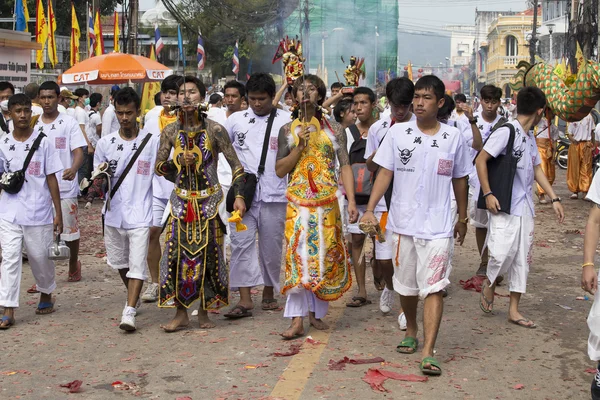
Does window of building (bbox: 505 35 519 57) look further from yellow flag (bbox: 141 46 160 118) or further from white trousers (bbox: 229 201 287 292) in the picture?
white trousers (bbox: 229 201 287 292)

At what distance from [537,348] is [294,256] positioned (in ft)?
6.28

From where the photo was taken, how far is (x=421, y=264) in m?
6.16

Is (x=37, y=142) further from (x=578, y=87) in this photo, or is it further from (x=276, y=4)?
(x=276, y=4)

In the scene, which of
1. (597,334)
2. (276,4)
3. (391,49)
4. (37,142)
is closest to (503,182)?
(597,334)

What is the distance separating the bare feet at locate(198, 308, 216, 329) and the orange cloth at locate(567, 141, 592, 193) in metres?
11.8

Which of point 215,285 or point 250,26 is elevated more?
Answer: point 250,26

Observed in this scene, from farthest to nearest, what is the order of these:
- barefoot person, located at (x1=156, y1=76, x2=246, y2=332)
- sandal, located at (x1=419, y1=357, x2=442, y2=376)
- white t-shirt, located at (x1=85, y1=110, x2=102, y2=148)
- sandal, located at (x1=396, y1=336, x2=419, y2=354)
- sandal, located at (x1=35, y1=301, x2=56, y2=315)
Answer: white t-shirt, located at (x1=85, y1=110, x2=102, y2=148) < sandal, located at (x1=35, y1=301, x2=56, y2=315) < barefoot person, located at (x1=156, y1=76, x2=246, y2=332) < sandal, located at (x1=396, y1=336, x2=419, y2=354) < sandal, located at (x1=419, y1=357, x2=442, y2=376)

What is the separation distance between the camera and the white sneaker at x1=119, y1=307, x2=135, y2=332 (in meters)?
7.14

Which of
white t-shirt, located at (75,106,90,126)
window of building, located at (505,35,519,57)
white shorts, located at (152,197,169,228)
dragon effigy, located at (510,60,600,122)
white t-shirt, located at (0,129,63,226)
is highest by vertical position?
window of building, located at (505,35,519,57)

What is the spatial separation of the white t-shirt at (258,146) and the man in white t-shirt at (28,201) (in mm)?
1569

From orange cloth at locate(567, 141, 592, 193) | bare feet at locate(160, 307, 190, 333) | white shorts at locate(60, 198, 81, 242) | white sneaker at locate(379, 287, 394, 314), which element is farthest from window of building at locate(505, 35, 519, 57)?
bare feet at locate(160, 307, 190, 333)

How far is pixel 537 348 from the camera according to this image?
6.73m

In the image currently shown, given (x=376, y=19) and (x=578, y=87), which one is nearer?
(x=578, y=87)

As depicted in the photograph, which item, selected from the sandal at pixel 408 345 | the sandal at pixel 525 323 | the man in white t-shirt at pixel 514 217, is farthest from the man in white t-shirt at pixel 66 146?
the sandal at pixel 525 323
